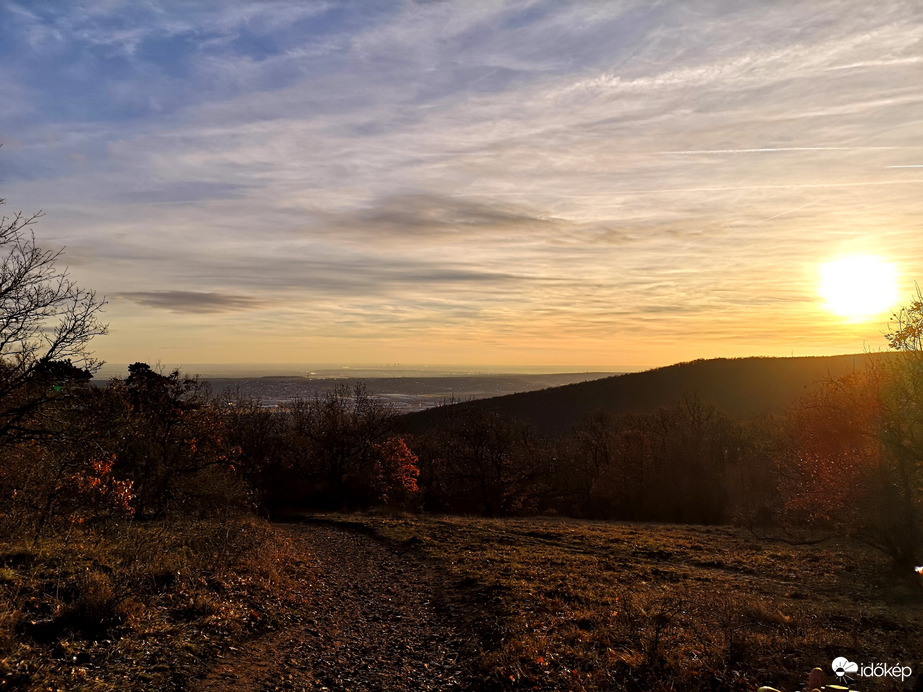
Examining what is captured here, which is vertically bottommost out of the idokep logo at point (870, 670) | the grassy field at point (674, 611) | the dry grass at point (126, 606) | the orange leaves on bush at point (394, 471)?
the orange leaves on bush at point (394, 471)

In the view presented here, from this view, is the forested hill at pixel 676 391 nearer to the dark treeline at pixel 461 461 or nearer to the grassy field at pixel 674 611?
the dark treeline at pixel 461 461

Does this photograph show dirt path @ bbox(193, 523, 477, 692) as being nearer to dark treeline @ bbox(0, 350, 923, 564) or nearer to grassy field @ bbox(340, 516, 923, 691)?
grassy field @ bbox(340, 516, 923, 691)

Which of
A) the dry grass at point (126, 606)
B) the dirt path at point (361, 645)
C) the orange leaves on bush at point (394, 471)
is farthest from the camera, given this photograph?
the orange leaves on bush at point (394, 471)

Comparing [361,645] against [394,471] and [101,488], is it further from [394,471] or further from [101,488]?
[394,471]

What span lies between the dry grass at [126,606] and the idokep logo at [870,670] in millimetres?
11585

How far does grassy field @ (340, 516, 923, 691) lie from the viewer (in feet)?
33.0

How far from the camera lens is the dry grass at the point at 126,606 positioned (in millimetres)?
8305

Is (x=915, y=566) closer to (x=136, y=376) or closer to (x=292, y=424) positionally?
(x=136, y=376)

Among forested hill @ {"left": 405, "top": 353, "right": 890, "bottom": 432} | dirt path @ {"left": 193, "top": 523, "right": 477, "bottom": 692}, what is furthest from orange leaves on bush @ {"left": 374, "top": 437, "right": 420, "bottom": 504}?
forested hill @ {"left": 405, "top": 353, "right": 890, "bottom": 432}

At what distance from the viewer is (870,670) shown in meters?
9.85

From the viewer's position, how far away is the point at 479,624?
13.3 meters

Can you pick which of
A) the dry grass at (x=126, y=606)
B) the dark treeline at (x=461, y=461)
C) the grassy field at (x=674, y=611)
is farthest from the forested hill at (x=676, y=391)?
the dry grass at (x=126, y=606)

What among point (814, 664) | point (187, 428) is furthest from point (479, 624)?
point (187, 428)

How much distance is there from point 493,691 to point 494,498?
53.5 meters
